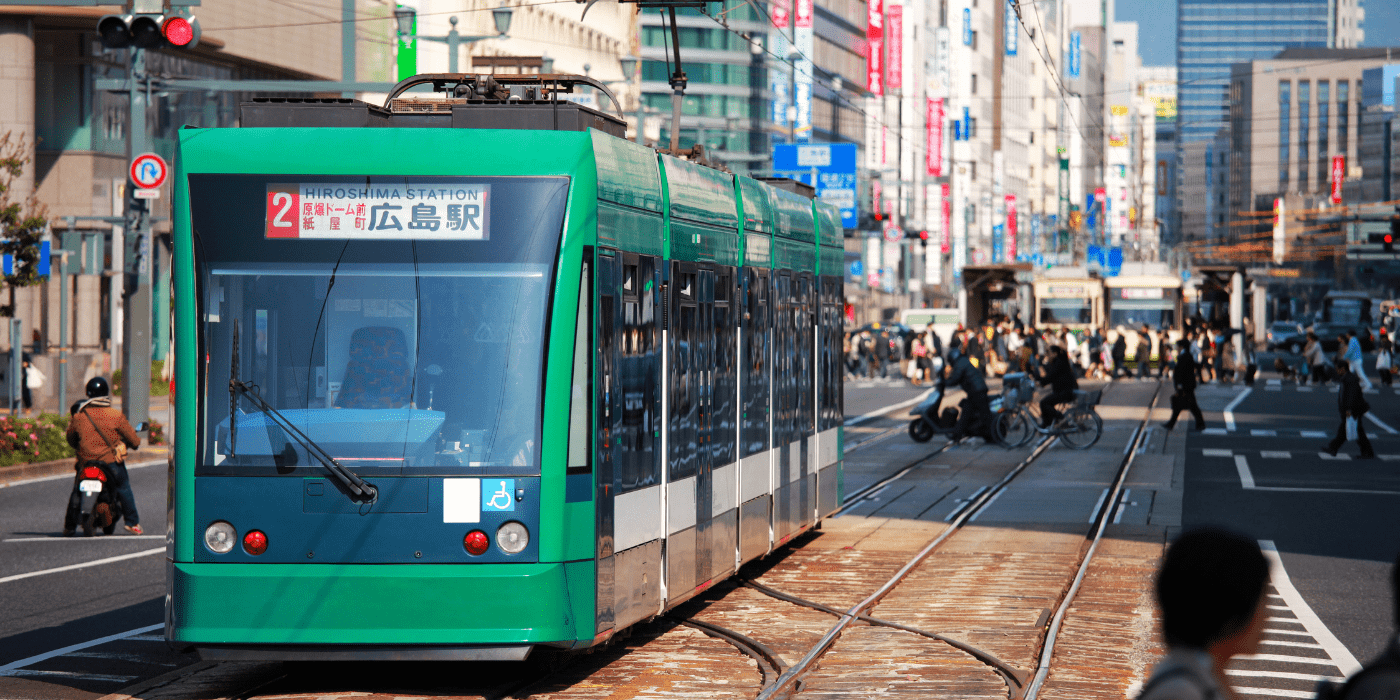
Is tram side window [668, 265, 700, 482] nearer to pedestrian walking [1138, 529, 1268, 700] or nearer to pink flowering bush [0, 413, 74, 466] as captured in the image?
pedestrian walking [1138, 529, 1268, 700]

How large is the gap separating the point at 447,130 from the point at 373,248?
686mm

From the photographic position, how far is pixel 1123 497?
19734 millimetres

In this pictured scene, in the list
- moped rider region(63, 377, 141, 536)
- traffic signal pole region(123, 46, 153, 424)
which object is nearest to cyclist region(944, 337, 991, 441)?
traffic signal pole region(123, 46, 153, 424)

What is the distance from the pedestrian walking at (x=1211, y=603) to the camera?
10.1 ft

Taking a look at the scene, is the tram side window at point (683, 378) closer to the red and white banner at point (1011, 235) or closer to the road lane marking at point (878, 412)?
the road lane marking at point (878, 412)

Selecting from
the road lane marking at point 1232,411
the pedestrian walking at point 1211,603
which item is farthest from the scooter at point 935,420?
the pedestrian walking at point 1211,603

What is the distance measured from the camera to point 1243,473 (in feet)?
76.6

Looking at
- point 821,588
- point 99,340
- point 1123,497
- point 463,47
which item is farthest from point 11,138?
point 821,588

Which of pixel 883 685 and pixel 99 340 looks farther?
pixel 99 340

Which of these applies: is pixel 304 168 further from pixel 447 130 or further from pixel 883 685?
pixel 883 685

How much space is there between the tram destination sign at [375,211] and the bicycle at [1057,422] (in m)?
20.1

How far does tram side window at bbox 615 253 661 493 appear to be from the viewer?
29.4ft

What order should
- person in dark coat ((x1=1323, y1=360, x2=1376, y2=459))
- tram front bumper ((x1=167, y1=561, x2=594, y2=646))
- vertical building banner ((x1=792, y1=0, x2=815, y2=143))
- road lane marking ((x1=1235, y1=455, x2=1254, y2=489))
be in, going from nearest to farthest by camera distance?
tram front bumper ((x1=167, y1=561, x2=594, y2=646)) → road lane marking ((x1=1235, y1=455, x2=1254, y2=489)) → person in dark coat ((x1=1323, y1=360, x2=1376, y2=459)) → vertical building banner ((x1=792, y1=0, x2=815, y2=143))

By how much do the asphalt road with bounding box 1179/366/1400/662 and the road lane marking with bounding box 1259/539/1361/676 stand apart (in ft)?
0.22
